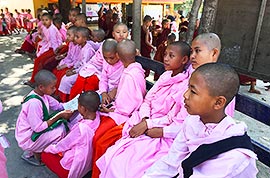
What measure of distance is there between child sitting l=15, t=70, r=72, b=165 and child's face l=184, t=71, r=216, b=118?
5.48 feet

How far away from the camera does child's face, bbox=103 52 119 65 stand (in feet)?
10.4

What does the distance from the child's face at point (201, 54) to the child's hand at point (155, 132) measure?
57 cm

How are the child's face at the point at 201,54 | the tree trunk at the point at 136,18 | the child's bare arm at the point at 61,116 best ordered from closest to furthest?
the child's face at the point at 201,54 < the child's bare arm at the point at 61,116 < the tree trunk at the point at 136,18

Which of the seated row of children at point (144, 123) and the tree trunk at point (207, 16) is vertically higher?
the tree trunk at point (207, 16)

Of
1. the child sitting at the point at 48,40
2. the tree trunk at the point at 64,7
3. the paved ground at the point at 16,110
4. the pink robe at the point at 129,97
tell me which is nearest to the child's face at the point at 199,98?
the pink robe at the point at 129,97

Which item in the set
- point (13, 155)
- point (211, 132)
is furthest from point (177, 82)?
point (13, 155)

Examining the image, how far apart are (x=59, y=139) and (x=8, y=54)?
674 centimetres

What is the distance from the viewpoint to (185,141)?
1623mm

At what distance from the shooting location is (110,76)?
3.38 meters

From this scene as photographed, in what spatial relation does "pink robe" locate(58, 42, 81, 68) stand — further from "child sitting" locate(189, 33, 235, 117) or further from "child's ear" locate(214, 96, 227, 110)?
"child's ear" locate(214, 96, 227, 110)

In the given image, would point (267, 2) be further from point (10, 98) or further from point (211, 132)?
point (10, 98)

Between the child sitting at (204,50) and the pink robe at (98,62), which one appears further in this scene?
→ the pink robe at (98,62)

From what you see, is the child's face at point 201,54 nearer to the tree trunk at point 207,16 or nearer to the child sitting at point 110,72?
the child sitting at point 110,72

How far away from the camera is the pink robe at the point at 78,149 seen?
2.51 m
